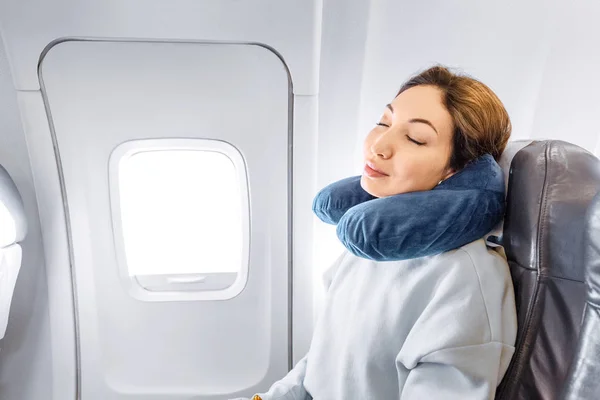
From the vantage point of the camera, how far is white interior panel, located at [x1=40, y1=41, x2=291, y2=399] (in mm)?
1807

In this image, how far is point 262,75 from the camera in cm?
183

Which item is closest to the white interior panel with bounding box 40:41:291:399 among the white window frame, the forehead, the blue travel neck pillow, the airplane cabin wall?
the white window frame

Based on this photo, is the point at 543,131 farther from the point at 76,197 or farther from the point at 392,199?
the point at 76,197

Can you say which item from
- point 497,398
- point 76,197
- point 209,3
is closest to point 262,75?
point 209,3

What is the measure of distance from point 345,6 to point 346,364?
1.13 meters

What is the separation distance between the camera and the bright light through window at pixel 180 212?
2.03m

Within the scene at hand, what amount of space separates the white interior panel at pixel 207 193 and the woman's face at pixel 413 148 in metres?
0.81

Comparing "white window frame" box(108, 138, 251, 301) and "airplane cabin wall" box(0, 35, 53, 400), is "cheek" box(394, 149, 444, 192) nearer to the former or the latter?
"white window frame" box(108, 138, 251, 301)

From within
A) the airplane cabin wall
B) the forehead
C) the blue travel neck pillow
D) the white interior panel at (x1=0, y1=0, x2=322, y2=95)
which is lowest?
the airplane cabin wall

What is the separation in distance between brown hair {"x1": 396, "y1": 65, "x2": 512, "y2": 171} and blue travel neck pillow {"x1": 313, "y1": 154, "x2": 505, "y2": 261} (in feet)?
0.15

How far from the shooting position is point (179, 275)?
7.06 ft

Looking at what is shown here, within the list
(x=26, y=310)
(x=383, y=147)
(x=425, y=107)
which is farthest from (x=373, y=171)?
(x=26, y=310)

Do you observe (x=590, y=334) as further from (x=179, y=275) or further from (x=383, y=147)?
(x=179, y=275)

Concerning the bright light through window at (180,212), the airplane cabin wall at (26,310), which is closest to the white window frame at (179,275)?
the bright light through window at (180,212)
